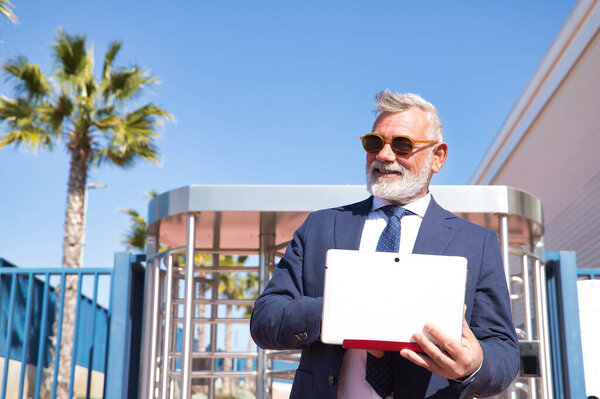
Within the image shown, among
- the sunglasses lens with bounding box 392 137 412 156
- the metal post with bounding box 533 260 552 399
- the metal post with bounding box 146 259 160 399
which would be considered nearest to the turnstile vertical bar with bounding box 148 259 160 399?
the metal post with bounding box 146 259 160 399

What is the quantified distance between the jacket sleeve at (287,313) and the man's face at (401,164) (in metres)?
0.35

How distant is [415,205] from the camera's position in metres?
2.12

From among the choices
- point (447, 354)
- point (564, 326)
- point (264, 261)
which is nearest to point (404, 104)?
point (447, 354)

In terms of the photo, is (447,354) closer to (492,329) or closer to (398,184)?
(492,329)

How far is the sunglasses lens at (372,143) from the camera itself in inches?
83.7

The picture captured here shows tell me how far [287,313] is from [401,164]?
63 cm

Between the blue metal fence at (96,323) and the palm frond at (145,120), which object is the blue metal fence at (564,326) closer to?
the blue metal fence at (96,323)

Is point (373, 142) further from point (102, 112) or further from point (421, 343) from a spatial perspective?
point (102, 112)

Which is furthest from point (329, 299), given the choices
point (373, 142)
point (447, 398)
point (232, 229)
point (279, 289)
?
point (232, 229)

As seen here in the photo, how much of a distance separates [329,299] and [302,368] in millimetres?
395

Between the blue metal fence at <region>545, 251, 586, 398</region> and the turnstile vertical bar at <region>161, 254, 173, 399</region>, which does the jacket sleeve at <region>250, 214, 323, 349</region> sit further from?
the blue metal fence at <region>545, 251, 586, 398</region>

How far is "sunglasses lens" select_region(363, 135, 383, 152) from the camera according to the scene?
83.7 inches

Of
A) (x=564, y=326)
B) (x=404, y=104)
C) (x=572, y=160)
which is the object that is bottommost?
(x=564, y=326)

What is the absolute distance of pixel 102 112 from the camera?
14.8 meters
